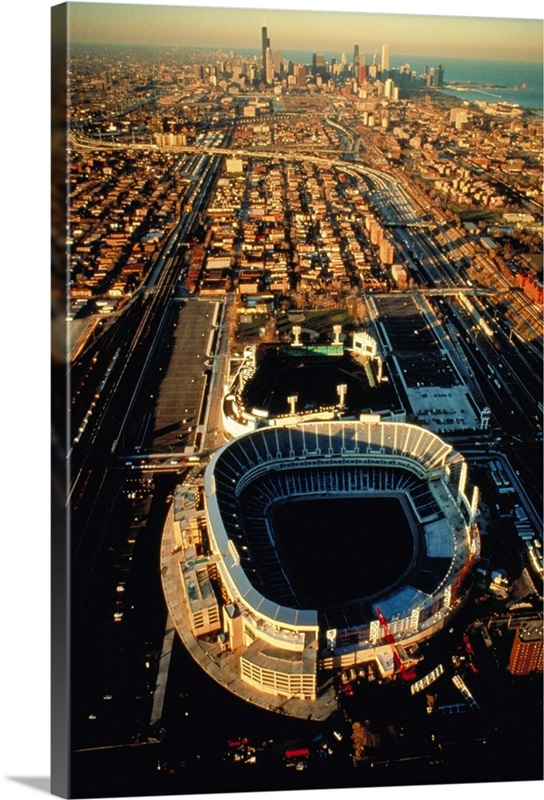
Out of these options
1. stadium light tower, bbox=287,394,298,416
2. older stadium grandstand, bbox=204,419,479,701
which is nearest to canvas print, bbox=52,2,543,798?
older stadium grandstand, bbox=204,419,479,701

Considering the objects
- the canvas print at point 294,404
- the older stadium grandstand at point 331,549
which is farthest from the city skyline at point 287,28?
the older stadium grandstand at point 331,549

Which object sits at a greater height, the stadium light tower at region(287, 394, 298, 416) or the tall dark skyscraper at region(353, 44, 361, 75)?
the tall dark skyscraper at region(353, 44, 361, 75)

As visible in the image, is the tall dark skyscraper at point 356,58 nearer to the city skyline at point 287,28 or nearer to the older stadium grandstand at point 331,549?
the city skyline at point 287,28

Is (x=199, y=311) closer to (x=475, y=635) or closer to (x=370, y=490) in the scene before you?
(x=370, y=490)

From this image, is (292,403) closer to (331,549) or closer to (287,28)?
(331,549)

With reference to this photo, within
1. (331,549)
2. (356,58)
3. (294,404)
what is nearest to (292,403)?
(294,404)

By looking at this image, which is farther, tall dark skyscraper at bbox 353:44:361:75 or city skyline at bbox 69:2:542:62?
tall dark skyscraper at bbox 353:44:361:75

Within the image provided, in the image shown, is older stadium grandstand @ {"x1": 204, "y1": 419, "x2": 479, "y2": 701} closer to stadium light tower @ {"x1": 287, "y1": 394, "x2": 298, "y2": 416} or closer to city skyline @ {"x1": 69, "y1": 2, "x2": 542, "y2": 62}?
stadium light tower @ {"x1": 287, "y1": 394, "x2": 298, "y2": 416}
